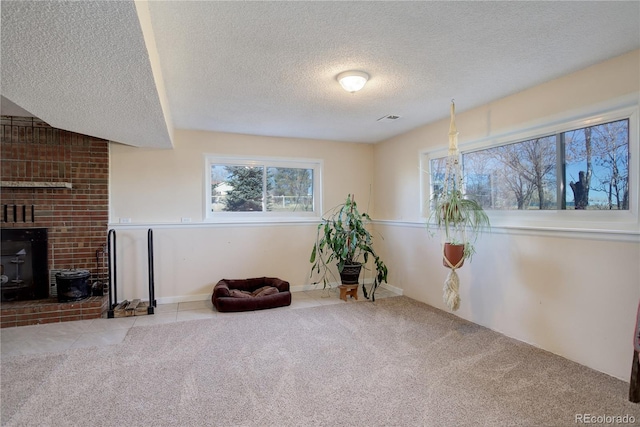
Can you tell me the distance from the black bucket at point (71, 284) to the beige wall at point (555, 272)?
396 centimetres

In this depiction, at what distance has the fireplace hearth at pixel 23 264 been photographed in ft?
11.3

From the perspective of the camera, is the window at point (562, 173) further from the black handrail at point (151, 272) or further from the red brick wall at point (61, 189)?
the red brick wall at point (61, 189)

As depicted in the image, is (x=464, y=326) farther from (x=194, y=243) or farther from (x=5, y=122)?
(x=5, y=122)

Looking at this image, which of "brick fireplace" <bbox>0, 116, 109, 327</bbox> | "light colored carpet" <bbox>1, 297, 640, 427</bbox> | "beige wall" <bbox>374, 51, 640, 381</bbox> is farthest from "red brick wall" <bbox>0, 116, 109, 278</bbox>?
"beige wall" <bbox>374, 51, 640, 381</bbox>

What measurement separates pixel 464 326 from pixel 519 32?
2.56 m

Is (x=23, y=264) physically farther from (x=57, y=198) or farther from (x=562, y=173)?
(x=562, y=173)

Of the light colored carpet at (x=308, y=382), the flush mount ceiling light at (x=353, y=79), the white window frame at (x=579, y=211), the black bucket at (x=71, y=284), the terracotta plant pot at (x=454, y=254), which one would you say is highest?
the flush mount ceiling light at (x=353, y=79)

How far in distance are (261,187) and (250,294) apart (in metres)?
1.52

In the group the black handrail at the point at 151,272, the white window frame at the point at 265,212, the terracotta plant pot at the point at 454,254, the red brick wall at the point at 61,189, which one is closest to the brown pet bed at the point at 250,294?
the black handrail at the point at 151,272

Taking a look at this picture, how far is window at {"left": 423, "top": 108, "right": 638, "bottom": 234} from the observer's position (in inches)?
90.0

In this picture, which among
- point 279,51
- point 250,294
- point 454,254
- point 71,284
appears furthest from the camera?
point 250,294

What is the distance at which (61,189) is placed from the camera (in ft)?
12.0

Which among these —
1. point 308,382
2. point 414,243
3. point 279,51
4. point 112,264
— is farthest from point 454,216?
point 112,264

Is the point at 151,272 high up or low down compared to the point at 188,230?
down
